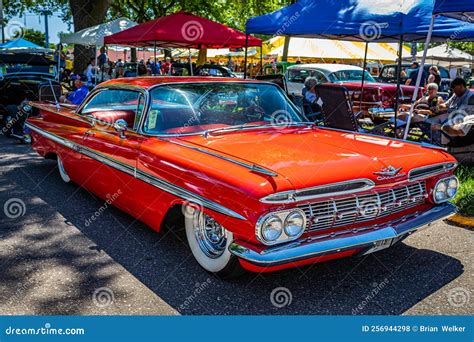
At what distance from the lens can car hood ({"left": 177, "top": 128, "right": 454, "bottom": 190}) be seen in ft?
Result: 10.6

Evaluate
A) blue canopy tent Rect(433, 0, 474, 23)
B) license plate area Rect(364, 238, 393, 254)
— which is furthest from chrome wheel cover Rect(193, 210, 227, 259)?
blue canopy tent Rect(433, 0, 474, 23)

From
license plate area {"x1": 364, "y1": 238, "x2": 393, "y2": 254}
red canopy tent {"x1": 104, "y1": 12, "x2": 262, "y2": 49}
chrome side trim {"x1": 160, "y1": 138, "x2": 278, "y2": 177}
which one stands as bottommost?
license plate area {"x1": 364, "y1": 238, "x2": 393, "y2": 254}

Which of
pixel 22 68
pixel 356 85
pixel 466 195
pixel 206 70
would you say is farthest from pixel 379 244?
pixel 206 70

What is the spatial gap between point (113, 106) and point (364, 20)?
4403 millimetres

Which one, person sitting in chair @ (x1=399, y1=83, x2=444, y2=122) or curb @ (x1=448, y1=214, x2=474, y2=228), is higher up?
person sitting in chair @ (x1=399, y1=83, x2=444, y2=122)

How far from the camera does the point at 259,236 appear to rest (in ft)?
9.90

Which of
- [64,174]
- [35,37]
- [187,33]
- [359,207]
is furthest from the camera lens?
[35,37]

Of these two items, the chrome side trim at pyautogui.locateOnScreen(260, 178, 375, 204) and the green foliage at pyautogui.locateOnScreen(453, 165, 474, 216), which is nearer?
the chrome side trim at pyautogui.locateOnScreen(260, 178, 375, 204)

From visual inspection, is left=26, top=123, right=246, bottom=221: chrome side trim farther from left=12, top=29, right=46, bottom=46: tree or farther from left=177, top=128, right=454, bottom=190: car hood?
left=12, top=29, right=46, bottom=46: tree

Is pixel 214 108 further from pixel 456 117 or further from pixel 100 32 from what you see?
pixel 100 32

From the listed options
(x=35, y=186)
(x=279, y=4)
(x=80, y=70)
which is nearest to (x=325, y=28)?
(x=35, y=186)

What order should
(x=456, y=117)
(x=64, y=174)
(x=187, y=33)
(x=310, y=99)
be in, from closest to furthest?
1. (x=64, y=174)
2. (x=456, y=117)
3. (x=310, y=99)
4. (x=187, y=33)

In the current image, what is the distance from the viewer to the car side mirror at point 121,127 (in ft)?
14.2

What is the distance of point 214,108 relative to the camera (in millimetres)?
4441
